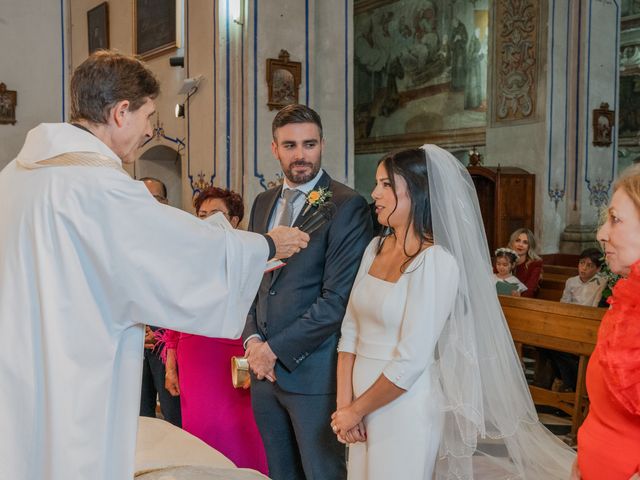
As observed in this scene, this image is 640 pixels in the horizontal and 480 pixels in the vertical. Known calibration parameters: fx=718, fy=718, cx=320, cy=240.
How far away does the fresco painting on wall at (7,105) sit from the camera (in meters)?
5.96

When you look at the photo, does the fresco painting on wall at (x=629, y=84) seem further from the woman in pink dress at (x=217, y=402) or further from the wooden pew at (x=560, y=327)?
the woman in pink dress at (x=217, y=402)

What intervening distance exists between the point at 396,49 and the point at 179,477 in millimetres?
15258

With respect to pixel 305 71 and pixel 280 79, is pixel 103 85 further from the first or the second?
pixel 305 71

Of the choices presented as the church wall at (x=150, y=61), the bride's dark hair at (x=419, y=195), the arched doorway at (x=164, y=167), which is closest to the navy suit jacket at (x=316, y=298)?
the bride's dark hair at (x=419, y=195)

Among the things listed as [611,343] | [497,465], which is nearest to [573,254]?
[497,465]

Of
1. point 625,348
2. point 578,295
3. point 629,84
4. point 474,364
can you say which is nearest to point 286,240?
point 474,364

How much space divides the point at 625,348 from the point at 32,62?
5727 mm

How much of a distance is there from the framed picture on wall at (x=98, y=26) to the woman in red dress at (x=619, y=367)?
9.87 m

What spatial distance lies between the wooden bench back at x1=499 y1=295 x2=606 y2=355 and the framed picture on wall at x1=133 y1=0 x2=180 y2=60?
18.6ft

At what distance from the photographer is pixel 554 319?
15.1 feet

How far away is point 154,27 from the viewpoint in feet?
31.3

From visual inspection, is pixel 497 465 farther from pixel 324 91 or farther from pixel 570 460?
pixel 324 91

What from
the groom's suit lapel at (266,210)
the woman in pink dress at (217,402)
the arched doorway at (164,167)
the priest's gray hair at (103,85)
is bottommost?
the woman in pink dress at (217,402)

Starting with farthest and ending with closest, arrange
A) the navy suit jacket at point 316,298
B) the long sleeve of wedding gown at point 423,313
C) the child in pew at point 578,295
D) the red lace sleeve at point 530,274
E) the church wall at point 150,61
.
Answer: the church wall at point 150,61 → the red lace sleeve at point 530,274 → the child in pew at point 578,295 → the navy suit jacket at point 316,298 → the long sleeve of wedding gown at point 423,313
